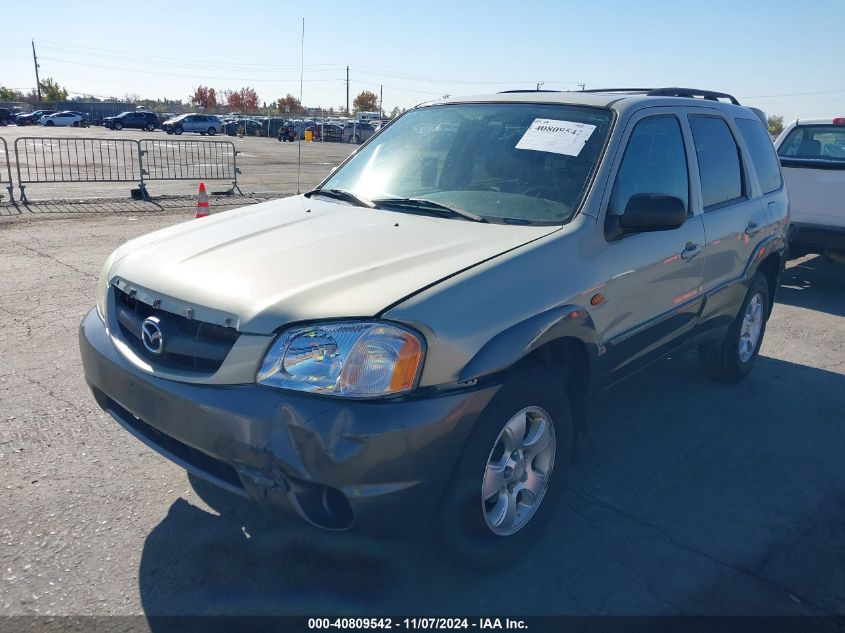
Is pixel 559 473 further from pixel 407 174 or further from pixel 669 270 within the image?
pixel 407 174

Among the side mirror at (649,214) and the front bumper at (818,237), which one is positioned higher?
the side mirror at (649,214)

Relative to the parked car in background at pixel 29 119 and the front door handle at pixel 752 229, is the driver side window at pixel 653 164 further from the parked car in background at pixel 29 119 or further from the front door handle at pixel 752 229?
the parked car in background at pixel 29 119

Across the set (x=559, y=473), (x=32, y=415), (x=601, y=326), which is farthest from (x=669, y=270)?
(x=32, y=415)

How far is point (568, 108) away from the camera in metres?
3.80

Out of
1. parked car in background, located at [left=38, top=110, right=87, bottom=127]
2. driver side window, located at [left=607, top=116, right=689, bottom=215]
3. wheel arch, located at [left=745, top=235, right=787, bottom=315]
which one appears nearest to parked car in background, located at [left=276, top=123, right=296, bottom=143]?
parked car in background, located at [left=38, top=110, right=87, bottom=127]

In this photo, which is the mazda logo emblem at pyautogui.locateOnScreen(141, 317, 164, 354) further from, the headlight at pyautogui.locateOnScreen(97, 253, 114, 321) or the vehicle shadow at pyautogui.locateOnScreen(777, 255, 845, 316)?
the vehicle shadow at pyautogui.locateOnScreen(777, 255, 845, 316)

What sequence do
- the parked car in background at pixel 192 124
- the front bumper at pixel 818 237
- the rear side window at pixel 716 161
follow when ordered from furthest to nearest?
the parked car in background at pixel 192 124 → the front bumper at pixel 818 237 → the rear side window at pixel 716 161

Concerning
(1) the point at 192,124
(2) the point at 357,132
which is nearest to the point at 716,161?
(2) the point at 357,132

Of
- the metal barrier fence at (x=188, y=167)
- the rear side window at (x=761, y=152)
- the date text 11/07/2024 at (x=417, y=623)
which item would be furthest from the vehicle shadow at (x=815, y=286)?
the metal barrier fence at (x=188, y=167)

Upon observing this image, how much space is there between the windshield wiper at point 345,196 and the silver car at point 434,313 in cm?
2

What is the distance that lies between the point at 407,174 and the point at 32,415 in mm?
2545

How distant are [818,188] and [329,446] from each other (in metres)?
7.93

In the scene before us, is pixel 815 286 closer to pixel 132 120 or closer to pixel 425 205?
pixel 425 205

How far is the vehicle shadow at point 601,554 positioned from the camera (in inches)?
109
